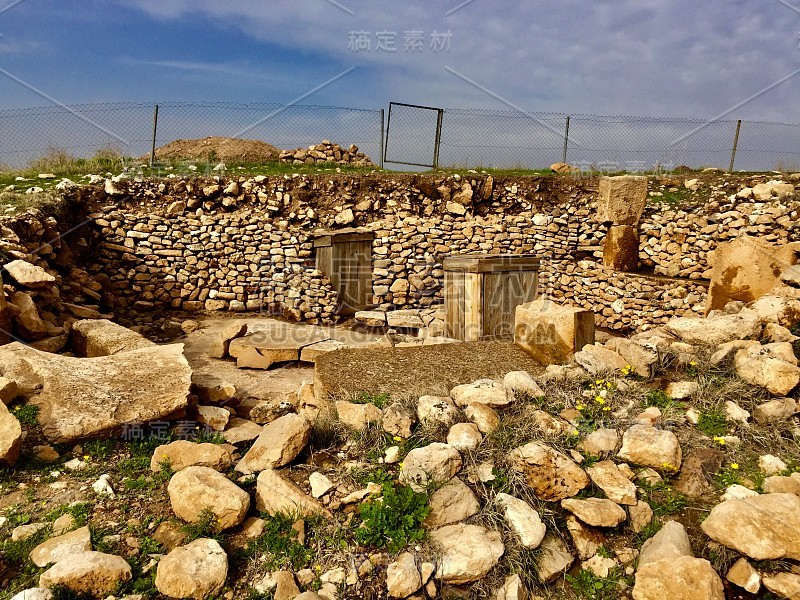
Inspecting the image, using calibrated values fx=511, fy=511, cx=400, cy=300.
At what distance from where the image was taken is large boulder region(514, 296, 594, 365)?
5.10m

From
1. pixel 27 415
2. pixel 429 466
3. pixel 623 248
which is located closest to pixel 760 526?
pixel 429 466

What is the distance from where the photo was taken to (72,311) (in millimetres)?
7633

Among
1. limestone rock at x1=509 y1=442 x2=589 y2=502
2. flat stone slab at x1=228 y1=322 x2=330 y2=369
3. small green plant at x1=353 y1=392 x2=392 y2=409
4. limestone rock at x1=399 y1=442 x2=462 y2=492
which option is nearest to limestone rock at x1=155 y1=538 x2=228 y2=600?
limestone rock at x1=399 y1=442 x2=462 y2=492

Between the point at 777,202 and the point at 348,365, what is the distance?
8.96 metres

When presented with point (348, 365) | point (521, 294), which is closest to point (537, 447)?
point (348, 365)

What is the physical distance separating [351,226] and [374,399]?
770 centimetres

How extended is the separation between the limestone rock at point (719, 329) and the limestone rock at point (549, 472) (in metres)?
2.22

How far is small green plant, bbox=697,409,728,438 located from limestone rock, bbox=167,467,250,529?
3075 mm

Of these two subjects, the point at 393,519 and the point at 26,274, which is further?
the point at 26,274

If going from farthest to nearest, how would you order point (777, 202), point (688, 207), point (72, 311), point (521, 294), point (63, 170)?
point (63, 170), point (688, 207), point (777, 202), point (521, 294), point (72, 311)

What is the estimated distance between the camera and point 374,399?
418 centimetres

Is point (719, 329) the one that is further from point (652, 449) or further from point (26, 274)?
point (26, 274)

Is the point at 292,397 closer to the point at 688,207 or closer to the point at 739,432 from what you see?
the point at 739,432

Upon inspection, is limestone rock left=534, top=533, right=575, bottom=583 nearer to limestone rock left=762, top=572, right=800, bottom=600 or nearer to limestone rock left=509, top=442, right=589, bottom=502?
limestone rock left=509, top=442, right=589, bottom=502
